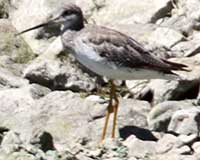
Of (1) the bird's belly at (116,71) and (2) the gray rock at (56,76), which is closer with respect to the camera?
(1) the bird's belly at (116,71)

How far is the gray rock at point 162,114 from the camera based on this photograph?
12.4 meters

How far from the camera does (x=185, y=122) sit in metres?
12.0

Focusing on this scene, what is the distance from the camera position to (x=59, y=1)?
16250mm

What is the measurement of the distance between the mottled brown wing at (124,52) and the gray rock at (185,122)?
604mm

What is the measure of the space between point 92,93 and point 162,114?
1841 mm

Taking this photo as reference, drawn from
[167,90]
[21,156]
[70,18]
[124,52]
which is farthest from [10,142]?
[167,90]

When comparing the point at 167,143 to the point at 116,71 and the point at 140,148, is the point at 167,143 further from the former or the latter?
the point at 116,71

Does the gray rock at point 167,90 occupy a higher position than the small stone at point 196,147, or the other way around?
the gray rock at point 167,90

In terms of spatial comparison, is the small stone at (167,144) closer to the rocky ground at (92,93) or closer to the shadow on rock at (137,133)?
the rocky ground at (92,93)

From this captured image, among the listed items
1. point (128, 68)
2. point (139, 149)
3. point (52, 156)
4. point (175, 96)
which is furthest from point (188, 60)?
point (52, 156)

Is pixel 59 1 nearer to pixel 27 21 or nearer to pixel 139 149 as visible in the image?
pixel 27 21

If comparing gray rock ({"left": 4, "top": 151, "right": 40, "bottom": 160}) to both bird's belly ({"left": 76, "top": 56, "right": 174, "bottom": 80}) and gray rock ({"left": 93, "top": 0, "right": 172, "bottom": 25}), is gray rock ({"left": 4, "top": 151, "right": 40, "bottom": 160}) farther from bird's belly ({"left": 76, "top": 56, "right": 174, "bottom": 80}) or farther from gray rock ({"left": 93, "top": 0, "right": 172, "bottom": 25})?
gray rock ({"left": 93, "top": 0, "right": 172, "bottom": 25})

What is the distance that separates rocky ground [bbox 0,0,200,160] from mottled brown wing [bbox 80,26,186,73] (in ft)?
1.93

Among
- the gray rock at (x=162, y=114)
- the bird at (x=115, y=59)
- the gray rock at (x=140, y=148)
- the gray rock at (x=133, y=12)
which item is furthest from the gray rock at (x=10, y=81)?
the gray rock at (x=140, y=148)
